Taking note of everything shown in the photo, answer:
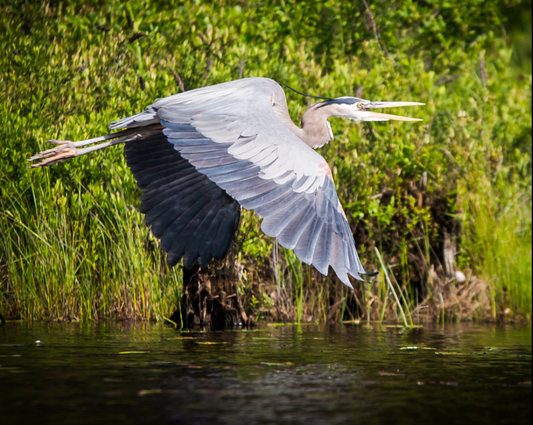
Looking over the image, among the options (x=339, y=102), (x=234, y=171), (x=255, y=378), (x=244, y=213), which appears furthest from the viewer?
(x=244, y=213)

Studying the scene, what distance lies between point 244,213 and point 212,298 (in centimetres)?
82

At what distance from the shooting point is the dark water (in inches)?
103

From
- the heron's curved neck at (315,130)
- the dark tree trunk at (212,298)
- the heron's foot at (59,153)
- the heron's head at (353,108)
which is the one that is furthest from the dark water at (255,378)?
the heron's head at (353,108)

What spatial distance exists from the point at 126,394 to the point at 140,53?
447 cm

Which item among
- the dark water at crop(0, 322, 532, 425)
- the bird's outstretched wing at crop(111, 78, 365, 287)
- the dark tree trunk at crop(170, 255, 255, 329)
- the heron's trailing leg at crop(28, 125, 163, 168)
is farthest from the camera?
the dark tree trunk at crop(170, 255, 255, 329)

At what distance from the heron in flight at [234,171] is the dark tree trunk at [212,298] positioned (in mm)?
740

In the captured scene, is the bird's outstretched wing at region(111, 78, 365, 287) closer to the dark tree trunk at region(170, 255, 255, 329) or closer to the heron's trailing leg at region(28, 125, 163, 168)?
the heron's trailing leg at region(28, 125, 163, 168)

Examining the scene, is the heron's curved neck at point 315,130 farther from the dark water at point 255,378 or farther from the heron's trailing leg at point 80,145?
the dark water at point 255,378

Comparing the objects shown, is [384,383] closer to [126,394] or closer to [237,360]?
[237,360]

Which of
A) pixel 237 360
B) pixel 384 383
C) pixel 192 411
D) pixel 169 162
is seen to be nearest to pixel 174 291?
pixel 169 162

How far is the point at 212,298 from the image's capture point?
5.58 m

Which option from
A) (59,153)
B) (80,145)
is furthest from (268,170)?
(59,153)

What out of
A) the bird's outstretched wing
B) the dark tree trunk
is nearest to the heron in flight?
the bird's outstretched wing

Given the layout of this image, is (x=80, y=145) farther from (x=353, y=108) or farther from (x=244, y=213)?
(x=353, y=108)
